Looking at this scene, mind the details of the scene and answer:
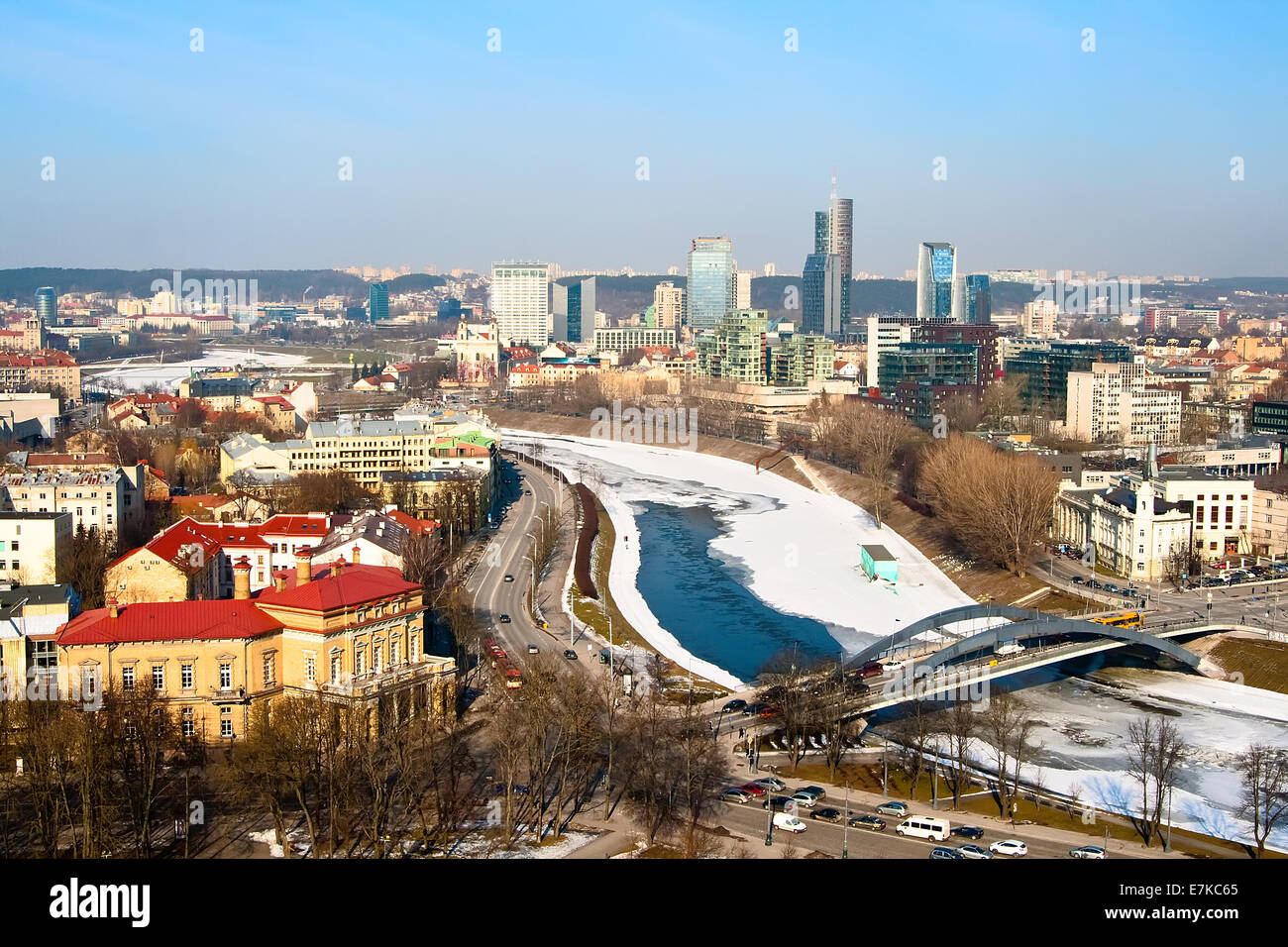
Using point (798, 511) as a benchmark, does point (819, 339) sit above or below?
above

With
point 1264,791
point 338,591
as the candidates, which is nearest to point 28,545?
point 338,591

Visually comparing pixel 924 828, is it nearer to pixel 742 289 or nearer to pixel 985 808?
pixel 985 808

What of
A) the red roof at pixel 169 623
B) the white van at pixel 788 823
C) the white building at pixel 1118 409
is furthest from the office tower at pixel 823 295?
the white van at pixel 788 823

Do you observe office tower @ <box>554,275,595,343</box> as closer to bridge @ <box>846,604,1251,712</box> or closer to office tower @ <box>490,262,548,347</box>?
office tower @ <box>490,262,548,347</box>

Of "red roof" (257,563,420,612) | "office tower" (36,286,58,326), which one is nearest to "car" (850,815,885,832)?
"red roof" (257,563,420,612)
